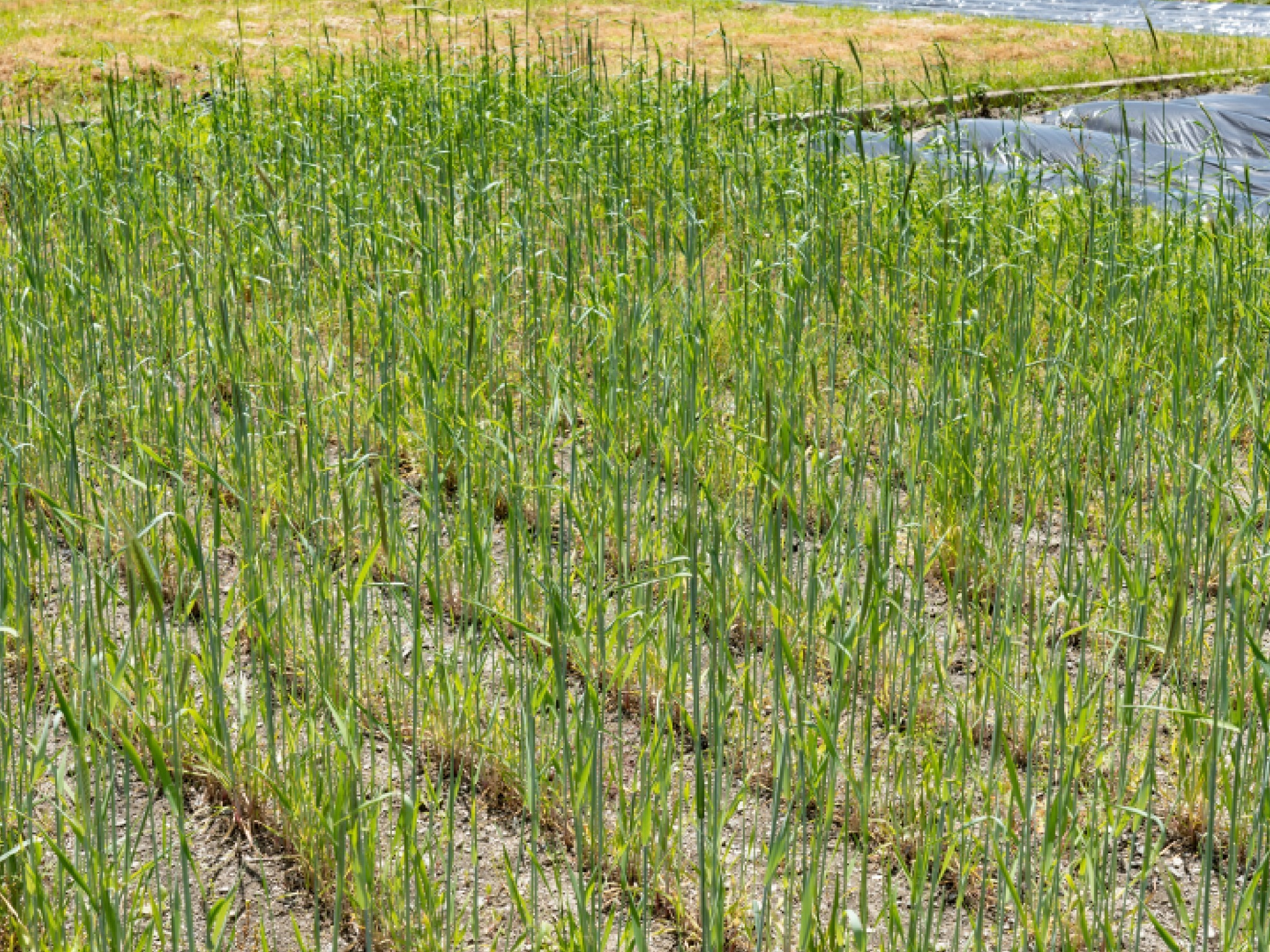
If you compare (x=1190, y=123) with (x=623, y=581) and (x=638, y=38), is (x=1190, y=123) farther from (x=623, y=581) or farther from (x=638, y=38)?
(x=623, y=581)

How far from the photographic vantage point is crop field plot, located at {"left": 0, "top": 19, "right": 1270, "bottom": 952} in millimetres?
1603

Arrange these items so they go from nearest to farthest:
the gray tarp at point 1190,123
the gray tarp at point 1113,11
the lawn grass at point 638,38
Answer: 1. the gray tarp at point 1190,123
2. the lawn grass at point 638,38
3. the gray tarp at point 1113,11

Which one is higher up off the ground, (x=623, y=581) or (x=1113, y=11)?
(x=1113, y=11)

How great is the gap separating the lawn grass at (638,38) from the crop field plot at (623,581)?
4.67 metres

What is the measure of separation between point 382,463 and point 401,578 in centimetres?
29

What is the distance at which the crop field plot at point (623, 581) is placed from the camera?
5.26ft

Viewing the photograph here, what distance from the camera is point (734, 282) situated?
335cm

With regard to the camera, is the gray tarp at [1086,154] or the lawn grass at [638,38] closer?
the gray tarp at [1086,154]

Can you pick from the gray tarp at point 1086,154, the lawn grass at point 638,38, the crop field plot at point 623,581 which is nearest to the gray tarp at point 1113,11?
the lawn grass at point 638,38

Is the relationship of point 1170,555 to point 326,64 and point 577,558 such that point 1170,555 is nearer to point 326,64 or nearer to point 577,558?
point 577,558

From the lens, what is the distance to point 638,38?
33.8 ft

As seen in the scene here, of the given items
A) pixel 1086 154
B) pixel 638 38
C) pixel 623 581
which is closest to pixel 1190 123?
pixel 1086 154

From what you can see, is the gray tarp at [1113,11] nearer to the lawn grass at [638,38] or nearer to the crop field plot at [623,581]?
the lawn grass at [638,38]

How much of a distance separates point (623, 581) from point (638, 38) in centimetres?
885
